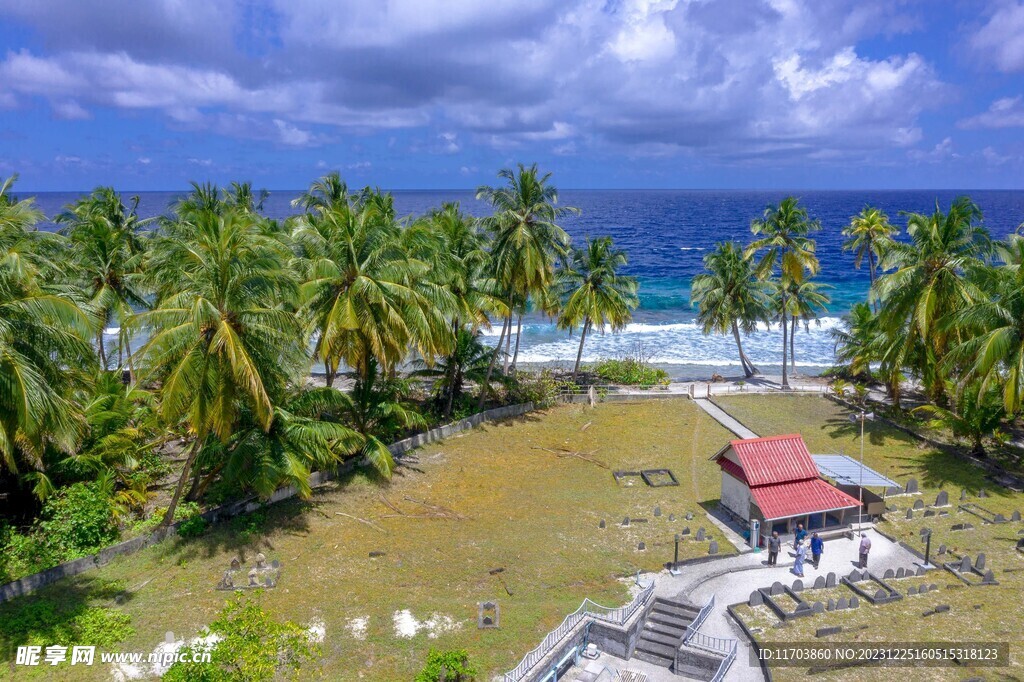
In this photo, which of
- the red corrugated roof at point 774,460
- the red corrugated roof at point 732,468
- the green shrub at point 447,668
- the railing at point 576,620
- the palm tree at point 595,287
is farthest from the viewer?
the palm tree at point 595,287

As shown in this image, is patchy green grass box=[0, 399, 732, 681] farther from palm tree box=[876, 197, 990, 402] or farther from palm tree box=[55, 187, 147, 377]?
palm tree box=[55, 187, 147, 377]

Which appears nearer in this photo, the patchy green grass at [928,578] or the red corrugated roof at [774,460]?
the patchy green grass at [928,578]

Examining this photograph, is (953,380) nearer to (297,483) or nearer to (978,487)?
(978,487)

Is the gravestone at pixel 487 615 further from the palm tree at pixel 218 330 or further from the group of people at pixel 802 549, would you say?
the group of people at pixel 802 549

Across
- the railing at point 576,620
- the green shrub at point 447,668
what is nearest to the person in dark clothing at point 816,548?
the railing at point 576,620

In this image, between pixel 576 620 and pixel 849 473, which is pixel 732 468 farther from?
pixel 576 620

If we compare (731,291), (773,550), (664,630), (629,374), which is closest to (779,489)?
(773,550)

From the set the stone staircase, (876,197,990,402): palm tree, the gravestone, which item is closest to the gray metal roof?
(876,197,990,402): palm tree

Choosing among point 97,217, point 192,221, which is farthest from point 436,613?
point 97,217
